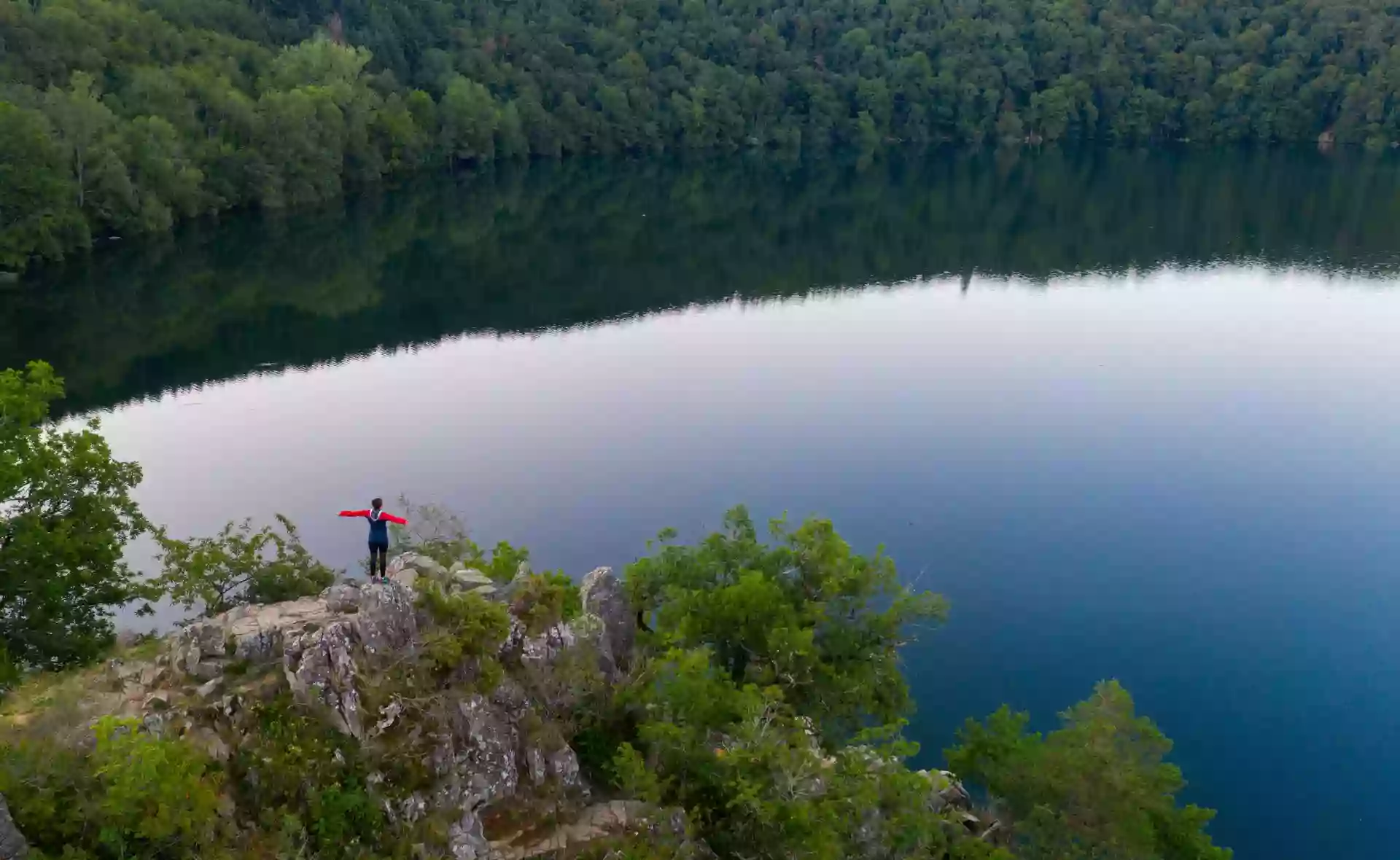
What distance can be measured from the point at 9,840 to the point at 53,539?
1393 centimetres

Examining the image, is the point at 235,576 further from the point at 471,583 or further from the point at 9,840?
the point at 9,840

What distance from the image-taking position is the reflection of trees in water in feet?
221

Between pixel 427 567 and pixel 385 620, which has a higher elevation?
pixel 385 620

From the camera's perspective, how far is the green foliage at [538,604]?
21719mm

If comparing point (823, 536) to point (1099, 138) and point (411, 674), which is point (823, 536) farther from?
point (1099, 138)

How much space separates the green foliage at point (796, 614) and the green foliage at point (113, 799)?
396 inches

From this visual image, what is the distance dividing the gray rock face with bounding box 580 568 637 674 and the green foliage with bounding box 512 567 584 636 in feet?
3.57

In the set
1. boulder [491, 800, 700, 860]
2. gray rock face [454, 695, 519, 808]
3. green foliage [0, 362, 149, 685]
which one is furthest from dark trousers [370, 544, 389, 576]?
green foliage [0, 362, 149, 685]

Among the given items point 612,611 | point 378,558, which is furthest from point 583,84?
point 378,558

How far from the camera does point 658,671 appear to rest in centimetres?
2245

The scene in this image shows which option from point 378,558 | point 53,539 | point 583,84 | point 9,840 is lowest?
point 53,539

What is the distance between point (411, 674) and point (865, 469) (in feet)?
109

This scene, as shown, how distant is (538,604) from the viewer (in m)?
22.0

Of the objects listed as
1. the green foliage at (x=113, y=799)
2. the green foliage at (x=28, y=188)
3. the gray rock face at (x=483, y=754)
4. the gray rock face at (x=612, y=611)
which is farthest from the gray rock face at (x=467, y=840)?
the green foliage at (x=28, y=188)
